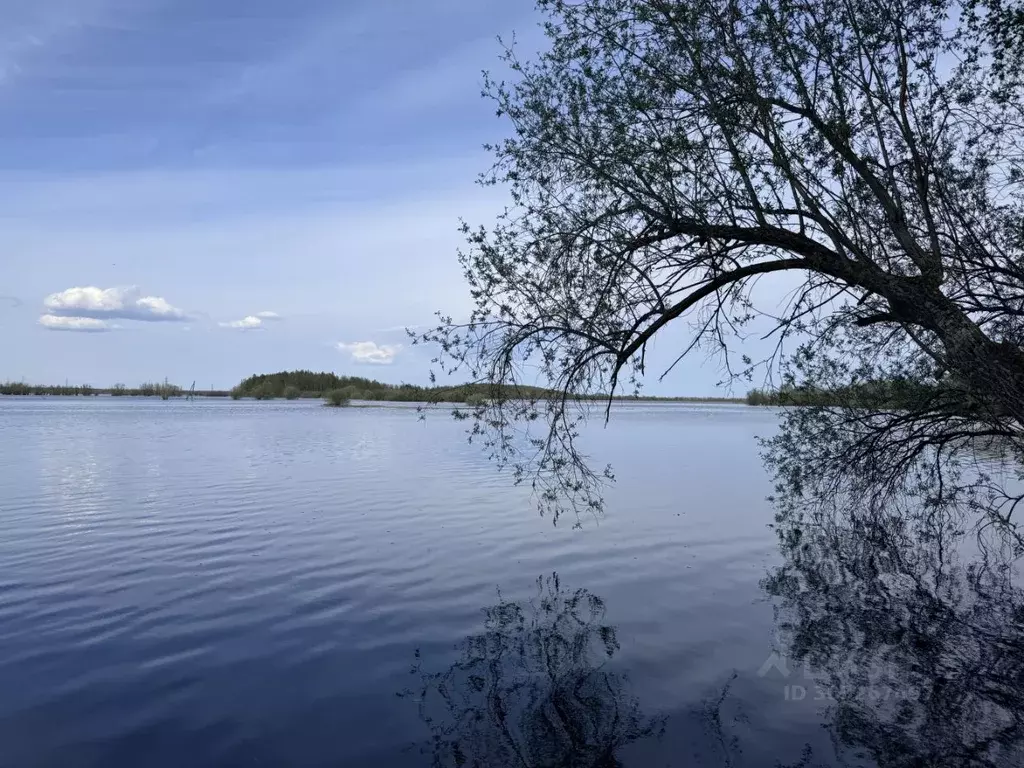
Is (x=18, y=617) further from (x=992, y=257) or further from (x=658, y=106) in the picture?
(x=992, y=257)

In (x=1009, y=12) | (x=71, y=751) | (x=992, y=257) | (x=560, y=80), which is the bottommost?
(x=71, y=751)

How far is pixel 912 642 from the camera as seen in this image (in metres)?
7.79

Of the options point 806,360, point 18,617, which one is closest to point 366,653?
point 18,617

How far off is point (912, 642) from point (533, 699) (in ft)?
13.9

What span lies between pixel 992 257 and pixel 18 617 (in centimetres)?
1175

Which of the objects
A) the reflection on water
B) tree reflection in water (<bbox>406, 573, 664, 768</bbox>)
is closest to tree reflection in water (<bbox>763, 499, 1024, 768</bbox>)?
the reflection on water

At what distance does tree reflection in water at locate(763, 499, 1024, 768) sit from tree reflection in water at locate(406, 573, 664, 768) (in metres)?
1.78

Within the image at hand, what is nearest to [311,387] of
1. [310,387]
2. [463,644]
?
[310,387]

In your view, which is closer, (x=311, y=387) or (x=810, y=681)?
(x=810, y=681)

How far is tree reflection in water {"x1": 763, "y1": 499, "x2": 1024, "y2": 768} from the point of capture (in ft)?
18.9

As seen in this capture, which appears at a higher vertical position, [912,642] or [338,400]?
[338,400]

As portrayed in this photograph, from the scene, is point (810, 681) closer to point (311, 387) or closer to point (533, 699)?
point (533, 699)

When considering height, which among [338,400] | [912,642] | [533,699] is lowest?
[533,699]

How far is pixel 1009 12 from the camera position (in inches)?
357
